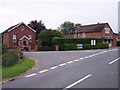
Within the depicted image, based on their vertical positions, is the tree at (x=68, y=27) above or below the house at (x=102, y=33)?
above

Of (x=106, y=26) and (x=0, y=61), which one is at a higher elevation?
(x=106, y=26)

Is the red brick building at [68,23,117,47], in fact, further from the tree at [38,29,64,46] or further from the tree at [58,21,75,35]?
the tree at [58,21,75,35]

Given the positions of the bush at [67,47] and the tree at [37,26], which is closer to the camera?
the bush at [67,47]

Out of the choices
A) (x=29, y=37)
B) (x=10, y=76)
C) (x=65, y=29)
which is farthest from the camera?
(x=65, y=29)

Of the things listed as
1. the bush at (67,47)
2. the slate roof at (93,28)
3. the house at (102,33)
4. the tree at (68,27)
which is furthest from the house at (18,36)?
the tree at (68,27)

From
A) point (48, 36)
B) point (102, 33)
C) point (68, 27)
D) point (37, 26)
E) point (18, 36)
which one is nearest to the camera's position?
point (48, 36)

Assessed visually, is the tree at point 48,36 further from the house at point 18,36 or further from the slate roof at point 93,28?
the slate roof at point 93,28

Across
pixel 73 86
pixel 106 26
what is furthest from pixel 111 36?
pixel 73 86

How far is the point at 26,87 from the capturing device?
1350cm

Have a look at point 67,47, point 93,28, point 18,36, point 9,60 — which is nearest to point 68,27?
point 93,28

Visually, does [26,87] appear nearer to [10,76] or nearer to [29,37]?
[10,76]

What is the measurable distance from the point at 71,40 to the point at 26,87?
139 ft

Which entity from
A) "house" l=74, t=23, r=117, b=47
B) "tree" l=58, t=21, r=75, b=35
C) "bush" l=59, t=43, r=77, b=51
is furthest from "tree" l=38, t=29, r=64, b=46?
"tree" l=58, t=21, r=75, b=35

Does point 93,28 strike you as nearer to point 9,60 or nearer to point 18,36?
point 18,36
